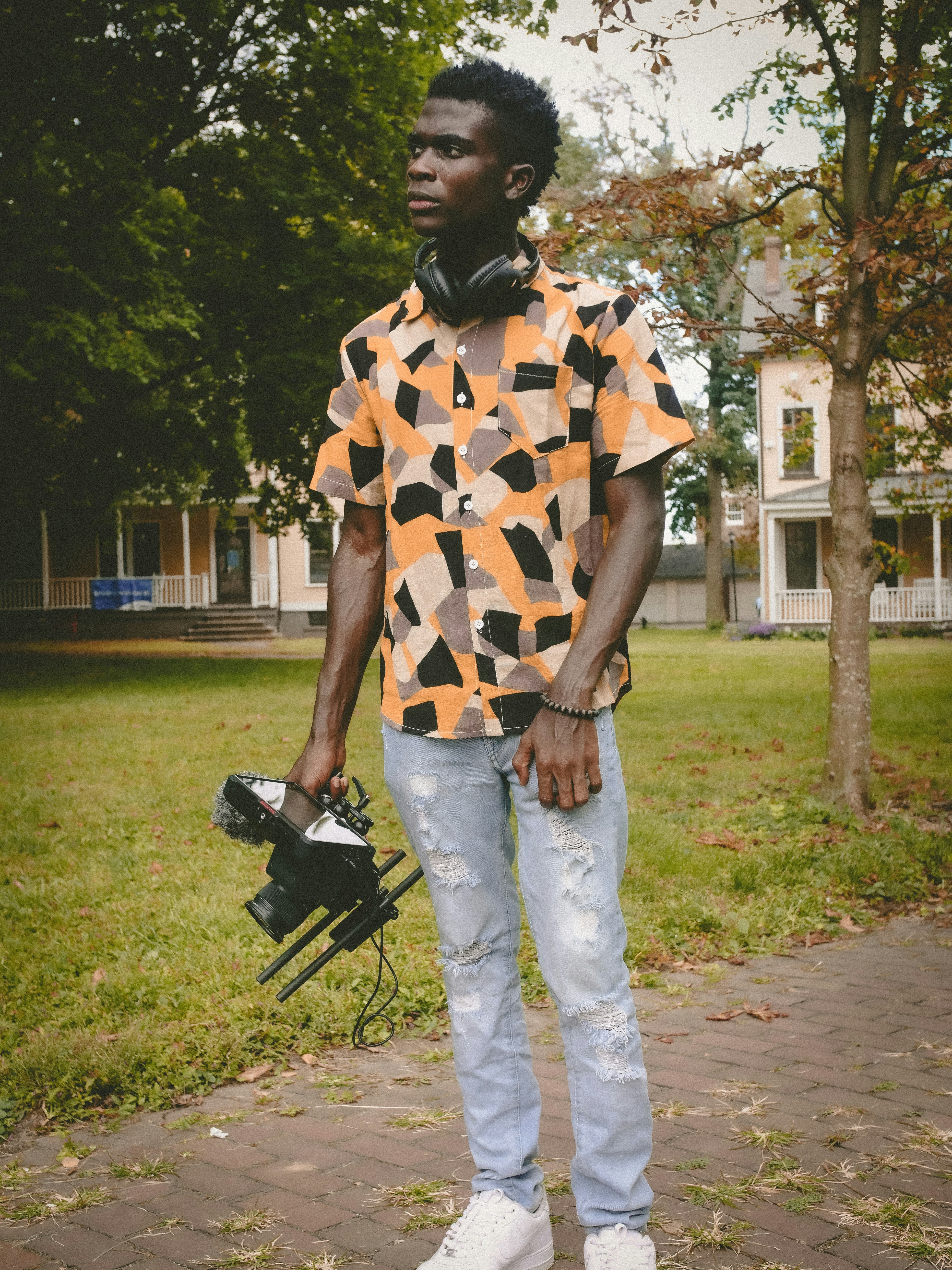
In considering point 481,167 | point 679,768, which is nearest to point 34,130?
point 679,768

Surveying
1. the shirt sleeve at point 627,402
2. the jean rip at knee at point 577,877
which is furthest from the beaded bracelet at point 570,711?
the shirt sleeve at point 627,402

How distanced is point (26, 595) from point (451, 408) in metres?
33.4

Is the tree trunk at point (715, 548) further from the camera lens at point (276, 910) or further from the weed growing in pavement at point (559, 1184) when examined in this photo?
the camera lens at point (276, 910)

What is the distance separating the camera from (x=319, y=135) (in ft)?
51.9

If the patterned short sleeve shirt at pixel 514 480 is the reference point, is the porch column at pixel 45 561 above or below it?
above

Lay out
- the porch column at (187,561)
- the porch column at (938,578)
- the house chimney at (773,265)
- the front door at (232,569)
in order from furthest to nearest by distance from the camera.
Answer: the front door at (232,569)
the house chimney at (773,265)
the porch column at (187,561)
the porch column at (938,578)

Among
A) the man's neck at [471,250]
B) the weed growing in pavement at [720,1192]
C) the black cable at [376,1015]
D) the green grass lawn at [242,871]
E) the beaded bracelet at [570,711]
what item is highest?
the man's neck at [471,250]

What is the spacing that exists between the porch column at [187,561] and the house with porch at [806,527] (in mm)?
15519

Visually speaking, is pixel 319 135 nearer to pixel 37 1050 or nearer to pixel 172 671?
pixel 172 671

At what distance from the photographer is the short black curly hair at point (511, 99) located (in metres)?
2.22

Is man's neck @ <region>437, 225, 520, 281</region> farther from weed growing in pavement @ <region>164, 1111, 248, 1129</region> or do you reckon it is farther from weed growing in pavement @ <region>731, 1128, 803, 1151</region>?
weed growing in pavement @ <region>164, 1111, 248, 1129</region>

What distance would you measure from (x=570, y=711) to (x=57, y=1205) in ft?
6.08

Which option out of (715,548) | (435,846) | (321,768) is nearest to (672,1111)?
(435,846)

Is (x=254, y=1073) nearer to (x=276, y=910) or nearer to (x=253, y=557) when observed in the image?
(x=276, y=910)
